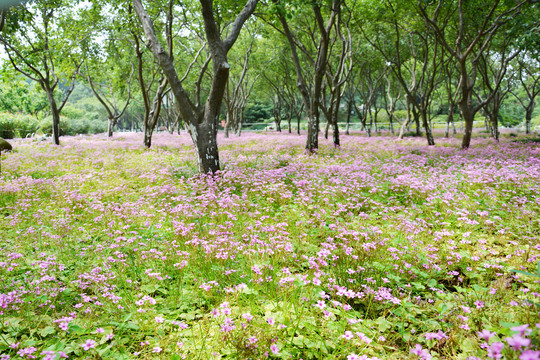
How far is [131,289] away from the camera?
12.3ft

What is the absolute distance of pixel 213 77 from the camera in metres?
9.02

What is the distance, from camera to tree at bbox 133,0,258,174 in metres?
8.74

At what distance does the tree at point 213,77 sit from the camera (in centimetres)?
874

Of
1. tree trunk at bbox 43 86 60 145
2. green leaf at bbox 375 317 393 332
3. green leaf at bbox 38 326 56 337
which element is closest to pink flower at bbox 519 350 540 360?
green leaf at bbox 375 317 393 332

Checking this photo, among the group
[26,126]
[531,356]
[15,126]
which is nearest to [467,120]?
[531,356]

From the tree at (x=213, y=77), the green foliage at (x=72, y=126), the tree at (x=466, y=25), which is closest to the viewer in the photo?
the tree at (x=213, y=77)

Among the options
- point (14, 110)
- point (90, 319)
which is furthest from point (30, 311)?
point (14, 110)

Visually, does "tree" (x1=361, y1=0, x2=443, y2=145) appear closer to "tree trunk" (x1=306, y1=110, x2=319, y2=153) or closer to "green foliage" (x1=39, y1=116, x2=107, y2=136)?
"tree trunk" (x1=306, y1=110, x2=319, y2=153)

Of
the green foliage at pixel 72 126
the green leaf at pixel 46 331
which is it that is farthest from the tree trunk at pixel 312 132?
the green foliage at pixel 72 126

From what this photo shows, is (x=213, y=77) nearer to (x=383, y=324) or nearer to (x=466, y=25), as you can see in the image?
(x=383, y=324)

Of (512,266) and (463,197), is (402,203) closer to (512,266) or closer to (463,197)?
(463,197)

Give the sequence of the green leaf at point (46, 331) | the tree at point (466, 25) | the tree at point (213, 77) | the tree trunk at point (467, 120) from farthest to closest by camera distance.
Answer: the tree trunk at point (467, 120) < the tree at point (466, 25) < the tree at point (213, 77) < the green leaf at point (46, 331)

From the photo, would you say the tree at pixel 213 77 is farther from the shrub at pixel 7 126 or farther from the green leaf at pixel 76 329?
the shrub at pixel 7 126

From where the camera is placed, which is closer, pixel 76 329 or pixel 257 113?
pixel 76 329
